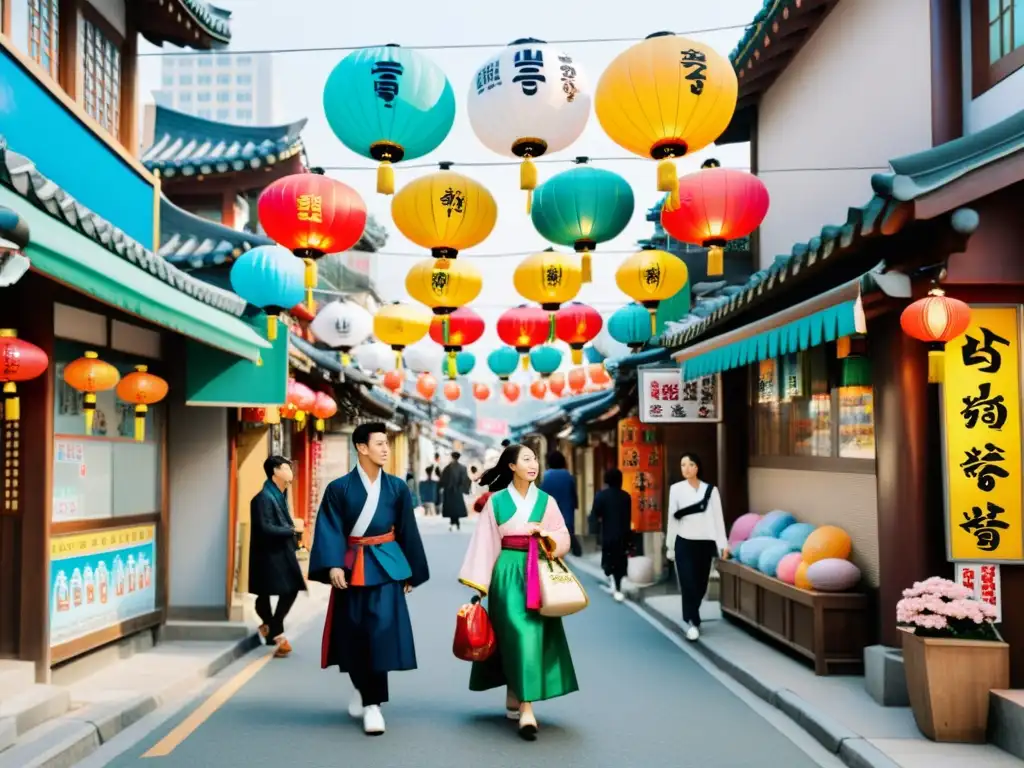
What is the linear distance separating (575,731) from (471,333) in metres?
7.47

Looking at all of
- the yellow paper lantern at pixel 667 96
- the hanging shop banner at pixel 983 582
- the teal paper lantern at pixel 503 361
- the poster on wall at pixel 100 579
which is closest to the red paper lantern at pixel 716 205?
the yellow paper lantern at pixel 667 96

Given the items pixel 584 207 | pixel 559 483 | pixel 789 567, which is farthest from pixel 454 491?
pixel 584 207

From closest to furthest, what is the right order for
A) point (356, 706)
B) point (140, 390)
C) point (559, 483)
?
point (356, 706), point (140, 390), point (559, 483)

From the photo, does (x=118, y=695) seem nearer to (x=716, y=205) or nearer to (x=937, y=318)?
(x=716, y=205)

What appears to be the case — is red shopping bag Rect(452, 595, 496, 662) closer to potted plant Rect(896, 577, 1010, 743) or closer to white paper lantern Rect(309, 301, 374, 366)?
potted plant Rect(896, 577, 1010, 743)

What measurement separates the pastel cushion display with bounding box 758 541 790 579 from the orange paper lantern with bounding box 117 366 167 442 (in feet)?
22.0

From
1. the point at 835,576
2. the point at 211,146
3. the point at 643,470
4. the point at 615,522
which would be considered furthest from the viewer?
the point at 211,146

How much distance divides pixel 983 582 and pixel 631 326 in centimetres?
820

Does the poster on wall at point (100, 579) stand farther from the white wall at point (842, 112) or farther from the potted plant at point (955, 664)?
the white wall at point (842, 112)

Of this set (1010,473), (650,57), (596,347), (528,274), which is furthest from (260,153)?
(1010,473)

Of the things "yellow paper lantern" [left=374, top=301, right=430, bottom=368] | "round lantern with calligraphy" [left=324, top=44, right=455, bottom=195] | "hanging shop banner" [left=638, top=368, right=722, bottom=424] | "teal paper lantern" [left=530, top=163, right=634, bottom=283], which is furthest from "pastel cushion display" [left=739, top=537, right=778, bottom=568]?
"round lantern with calligraphy" [left=324, top=44, right=455, bottom=195]

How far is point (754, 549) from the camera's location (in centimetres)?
1259

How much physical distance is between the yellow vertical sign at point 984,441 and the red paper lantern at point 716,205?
2.27m

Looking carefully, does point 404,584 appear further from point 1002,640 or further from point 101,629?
point 1002,640
